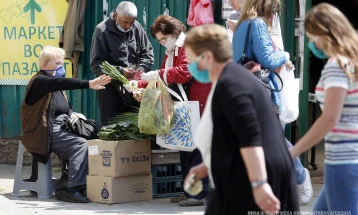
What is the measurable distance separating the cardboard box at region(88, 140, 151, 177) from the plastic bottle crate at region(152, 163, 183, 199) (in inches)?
7.7

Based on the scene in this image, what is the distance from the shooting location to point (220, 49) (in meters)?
4.06

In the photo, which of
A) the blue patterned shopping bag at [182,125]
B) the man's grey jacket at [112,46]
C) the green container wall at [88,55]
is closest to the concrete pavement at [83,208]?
the blue patterned shopping bag at [182,125]

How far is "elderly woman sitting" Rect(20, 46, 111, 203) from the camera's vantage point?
7910 mm

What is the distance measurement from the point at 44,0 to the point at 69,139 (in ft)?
8.17

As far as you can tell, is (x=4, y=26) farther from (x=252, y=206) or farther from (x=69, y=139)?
(x=252, y=206)

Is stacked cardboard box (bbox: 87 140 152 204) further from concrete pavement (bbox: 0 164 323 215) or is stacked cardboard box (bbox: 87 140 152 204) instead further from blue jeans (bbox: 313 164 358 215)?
blue jeans (bbox: 313 164 358 215)

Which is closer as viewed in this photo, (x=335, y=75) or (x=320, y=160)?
(x=335, y=75)

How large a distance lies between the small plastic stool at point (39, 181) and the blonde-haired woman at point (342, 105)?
14.1ft

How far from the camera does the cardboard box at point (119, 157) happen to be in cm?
760

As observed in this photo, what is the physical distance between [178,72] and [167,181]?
51.2 inches

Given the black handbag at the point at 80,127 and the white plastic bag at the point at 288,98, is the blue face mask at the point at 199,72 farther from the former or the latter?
the black handbag at the point at 80,127

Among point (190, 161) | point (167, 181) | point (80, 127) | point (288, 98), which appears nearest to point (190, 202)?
point (190, 161)

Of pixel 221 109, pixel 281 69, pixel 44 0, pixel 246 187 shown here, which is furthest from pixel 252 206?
pixel 44 0

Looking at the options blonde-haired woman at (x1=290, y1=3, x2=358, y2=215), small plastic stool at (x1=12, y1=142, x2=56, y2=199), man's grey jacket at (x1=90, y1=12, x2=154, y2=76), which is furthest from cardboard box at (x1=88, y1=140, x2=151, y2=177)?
blonde-haired woman at (x1=290, y1=3, x2=358, y2=215)
